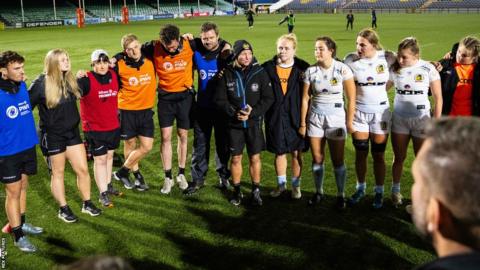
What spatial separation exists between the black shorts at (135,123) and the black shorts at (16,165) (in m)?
1.53

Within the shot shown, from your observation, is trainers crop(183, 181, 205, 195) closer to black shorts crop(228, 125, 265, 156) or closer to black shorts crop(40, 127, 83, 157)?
black shorts crop(228, 125, 265, 156)

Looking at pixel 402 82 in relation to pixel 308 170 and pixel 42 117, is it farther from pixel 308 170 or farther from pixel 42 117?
pixel 42 117

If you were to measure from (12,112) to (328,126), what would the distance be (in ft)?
11.1

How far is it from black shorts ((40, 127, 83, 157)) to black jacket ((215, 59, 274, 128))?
5.86 ft

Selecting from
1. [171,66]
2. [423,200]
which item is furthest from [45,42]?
[423,200]

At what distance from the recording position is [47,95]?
509cm

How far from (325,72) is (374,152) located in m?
1.11

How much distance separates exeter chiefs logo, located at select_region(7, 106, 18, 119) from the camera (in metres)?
4.73

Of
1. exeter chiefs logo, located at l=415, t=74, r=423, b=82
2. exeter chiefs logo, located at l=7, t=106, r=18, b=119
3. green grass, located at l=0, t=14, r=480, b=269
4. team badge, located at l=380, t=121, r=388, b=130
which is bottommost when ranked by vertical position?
green grass, located at l=0, t=14, r=480, b=269

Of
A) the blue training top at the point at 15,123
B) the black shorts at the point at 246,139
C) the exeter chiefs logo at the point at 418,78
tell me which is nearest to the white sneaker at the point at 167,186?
the black shorts at the point at 246,139

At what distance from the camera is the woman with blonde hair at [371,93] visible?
5.34 metres

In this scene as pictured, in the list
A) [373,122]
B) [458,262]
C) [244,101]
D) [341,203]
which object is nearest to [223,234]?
[341,203]

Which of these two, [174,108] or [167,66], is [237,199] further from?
[167,66]

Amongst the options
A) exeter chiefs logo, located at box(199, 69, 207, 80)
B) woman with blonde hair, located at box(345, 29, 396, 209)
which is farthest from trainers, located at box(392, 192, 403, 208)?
exeter chiefs logo, located at box(199, 69, 207, 80)
